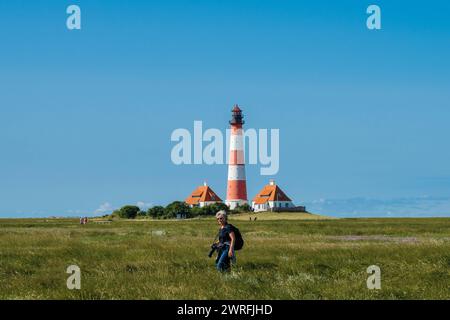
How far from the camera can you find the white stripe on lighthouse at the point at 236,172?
366 feet

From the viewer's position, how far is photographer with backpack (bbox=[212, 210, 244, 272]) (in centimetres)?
1595

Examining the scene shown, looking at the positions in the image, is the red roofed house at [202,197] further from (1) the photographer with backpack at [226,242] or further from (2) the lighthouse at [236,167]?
(1) the photographer with backpack at [226,242]

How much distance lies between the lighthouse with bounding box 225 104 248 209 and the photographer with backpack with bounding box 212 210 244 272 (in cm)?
9458

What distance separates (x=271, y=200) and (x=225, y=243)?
369 feet

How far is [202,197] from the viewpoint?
131875 mm

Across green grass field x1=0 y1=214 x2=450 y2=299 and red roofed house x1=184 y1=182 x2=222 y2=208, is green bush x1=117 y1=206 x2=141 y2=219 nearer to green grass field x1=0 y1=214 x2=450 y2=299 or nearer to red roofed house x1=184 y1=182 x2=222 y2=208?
red roofed house x1=184 y1=182 x2=222 y2=208

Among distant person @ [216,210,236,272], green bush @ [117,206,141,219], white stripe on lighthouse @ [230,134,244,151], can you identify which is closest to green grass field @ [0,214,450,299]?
distant person @ [216,210,236,272]

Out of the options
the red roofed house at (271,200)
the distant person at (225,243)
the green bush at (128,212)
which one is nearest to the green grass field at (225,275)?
the distant person at (225,243)

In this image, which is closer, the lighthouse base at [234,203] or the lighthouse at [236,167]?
the lighthouse at [236,167]

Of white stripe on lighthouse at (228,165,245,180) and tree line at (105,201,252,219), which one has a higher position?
white stripe on lighthouse at (228,165,245,180)

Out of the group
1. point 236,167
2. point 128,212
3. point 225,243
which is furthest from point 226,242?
point 128,212

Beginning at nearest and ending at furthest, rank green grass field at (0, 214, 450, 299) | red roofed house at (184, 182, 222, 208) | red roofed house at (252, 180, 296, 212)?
green grass field at (0, 214, 450, 299), red roofed house at (252, 180, 296, 212), red roofed house at (184, 182, 222, 208)
